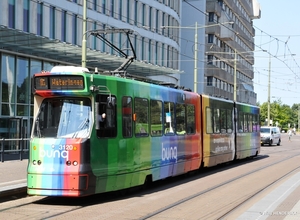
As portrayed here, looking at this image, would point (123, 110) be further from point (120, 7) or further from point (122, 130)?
point (120, 7)

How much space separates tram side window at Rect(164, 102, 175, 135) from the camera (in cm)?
1549

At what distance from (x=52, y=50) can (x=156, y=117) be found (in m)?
14.9

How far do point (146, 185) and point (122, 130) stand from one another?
3.06m

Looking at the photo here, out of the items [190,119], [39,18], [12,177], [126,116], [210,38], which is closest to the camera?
[126,116]

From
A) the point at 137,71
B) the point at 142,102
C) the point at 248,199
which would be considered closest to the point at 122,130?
the point at 142,102

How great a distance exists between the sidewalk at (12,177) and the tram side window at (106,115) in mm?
2629

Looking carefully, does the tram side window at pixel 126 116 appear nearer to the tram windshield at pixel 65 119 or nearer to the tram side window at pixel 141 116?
the tram side window at pixel 141 116

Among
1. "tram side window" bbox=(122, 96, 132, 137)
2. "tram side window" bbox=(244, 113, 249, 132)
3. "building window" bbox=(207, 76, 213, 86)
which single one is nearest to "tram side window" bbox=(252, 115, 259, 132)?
"tram side window" bbox=(244, 113, 249, 132)

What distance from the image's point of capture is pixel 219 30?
6900 cm

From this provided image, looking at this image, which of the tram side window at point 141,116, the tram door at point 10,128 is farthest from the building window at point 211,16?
the tram side window at point 141,116

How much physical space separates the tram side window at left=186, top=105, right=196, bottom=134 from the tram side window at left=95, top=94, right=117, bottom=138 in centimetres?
561

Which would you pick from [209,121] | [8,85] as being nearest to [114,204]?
[209,121]

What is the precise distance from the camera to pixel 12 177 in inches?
608

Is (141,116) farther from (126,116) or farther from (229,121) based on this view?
(229,121)
